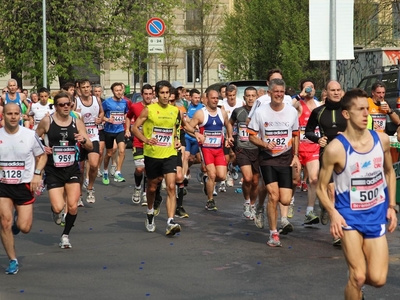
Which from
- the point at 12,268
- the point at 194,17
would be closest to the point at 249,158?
the point at 12,268

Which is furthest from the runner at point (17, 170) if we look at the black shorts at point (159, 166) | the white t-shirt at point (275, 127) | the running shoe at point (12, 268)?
the white t-shirt at point (275, 127)

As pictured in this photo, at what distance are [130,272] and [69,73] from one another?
33.3 m

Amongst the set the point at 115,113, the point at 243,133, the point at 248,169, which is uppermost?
the point at 115,113

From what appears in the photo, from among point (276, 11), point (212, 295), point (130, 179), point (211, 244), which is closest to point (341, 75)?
point (276, 11)

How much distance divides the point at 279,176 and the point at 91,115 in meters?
5.77

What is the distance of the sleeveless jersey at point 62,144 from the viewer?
37.9ft

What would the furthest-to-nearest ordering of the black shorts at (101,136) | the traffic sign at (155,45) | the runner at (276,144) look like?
the traffic sign at (155,45)
the black shorts at (101,136)
the runner at (276,144)

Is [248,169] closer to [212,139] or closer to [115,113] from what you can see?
[212,139]

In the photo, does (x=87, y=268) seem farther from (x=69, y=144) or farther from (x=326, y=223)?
(x=326, y=223)

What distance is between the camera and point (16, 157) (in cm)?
1008

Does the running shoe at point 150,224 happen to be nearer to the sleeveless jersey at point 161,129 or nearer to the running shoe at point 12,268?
the sleeveless jersey at point 161,129

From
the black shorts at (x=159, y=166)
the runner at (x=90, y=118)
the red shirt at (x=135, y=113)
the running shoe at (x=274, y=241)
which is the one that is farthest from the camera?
the red shirt at (x=135, y=113)

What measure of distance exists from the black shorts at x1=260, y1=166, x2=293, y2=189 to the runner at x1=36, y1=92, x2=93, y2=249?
2.12m

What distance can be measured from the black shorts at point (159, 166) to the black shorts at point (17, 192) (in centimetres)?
257
